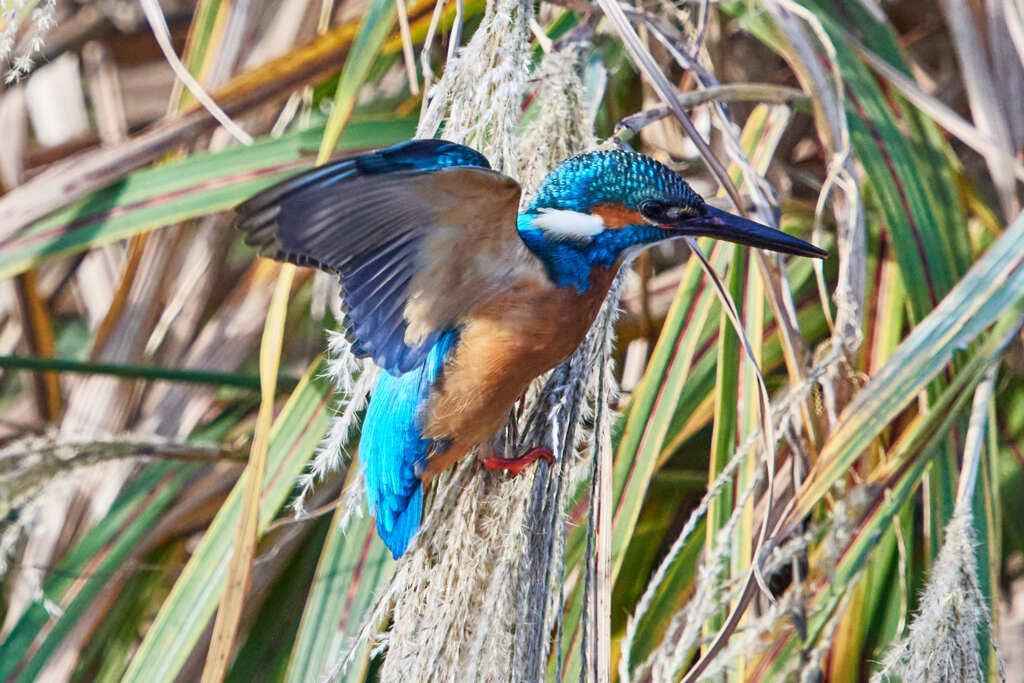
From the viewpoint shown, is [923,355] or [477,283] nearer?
[477,283]

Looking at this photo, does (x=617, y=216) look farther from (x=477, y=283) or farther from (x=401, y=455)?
(x=401, y=455)

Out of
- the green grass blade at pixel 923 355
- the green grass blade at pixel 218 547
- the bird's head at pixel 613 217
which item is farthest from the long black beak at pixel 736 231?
the green grass blade at pixel 218 547

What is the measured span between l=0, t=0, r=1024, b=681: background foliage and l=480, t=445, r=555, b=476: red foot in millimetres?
112

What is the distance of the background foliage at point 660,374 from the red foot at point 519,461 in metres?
0.11

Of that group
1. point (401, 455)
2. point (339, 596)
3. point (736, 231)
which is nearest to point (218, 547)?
point (339, 596)

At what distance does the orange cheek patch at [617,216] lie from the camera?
1.05 metres

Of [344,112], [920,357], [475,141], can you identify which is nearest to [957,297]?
[920,357]

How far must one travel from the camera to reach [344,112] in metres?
1.20

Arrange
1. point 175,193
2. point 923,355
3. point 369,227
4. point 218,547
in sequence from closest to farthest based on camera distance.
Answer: point 369,227 < point 923,355 < point 218,547 < point 175,193

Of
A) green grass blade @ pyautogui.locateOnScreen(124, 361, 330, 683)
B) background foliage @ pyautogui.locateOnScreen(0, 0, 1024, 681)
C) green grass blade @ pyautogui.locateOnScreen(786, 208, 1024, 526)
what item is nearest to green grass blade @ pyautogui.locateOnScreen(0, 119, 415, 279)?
background foliage @ pyautogui.locateOnScreen(0, 0, 1024, 681)

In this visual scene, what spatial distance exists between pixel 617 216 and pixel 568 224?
52 millimetres

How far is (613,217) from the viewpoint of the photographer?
106 cm

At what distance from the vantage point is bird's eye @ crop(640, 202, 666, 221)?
1051mm

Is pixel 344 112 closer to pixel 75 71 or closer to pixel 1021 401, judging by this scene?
pixel 1021 401
